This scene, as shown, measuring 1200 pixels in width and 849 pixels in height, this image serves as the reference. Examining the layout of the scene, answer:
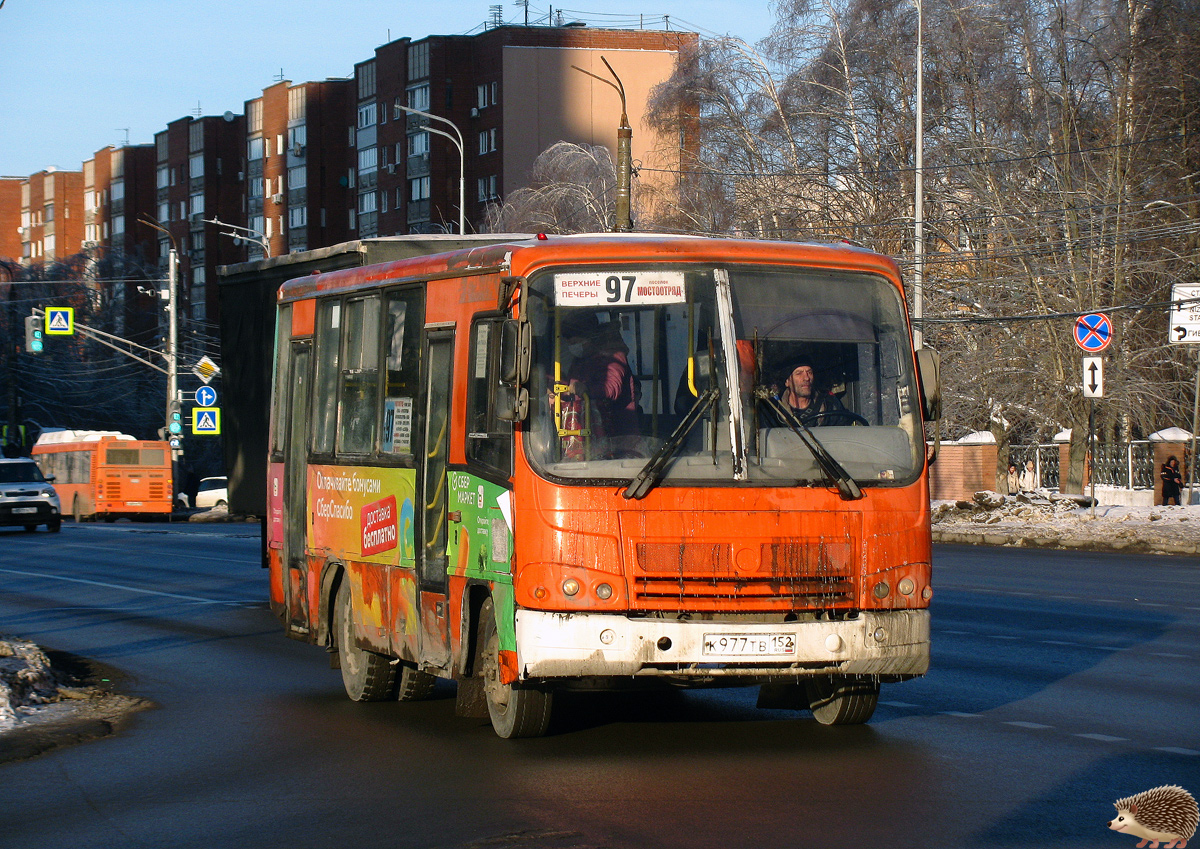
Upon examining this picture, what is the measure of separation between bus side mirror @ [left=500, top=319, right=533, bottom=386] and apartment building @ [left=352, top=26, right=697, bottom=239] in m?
75.3

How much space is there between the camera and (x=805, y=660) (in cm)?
802

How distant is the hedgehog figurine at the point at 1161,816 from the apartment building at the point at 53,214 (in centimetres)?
13435

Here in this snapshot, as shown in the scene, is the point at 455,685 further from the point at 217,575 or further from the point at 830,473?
the point at 217,575

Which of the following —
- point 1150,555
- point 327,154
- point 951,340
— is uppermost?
point 327,154

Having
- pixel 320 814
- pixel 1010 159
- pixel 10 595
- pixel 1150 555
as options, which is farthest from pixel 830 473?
pixel 1010 159

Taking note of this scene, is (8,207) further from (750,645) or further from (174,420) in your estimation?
(750,645)

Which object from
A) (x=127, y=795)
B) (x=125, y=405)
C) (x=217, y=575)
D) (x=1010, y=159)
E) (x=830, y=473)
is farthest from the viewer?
(x=125, y=405)

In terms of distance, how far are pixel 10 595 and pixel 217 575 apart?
3426 millimetres

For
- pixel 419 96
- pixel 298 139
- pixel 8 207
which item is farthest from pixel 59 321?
pixel 8 207

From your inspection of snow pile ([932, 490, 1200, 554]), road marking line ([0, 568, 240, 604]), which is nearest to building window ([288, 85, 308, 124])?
snow pile ([932, 490, 1200, 554])

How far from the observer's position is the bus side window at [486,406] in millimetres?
8367

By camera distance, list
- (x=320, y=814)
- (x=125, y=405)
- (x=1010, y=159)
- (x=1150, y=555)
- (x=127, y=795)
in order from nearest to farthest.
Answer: (x=320, y=814) → (x=127, y=795) → (x=1150, y=555) → (x=1010, y=159) → (x=125, y=405)

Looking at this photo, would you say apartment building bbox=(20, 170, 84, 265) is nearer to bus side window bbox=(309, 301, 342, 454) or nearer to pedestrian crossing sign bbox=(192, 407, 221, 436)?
pedestrian crossing sign bbox=(192, 407, 221, 436)

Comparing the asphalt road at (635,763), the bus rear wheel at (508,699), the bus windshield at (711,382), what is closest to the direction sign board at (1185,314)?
the asphalt road at (635,763)
